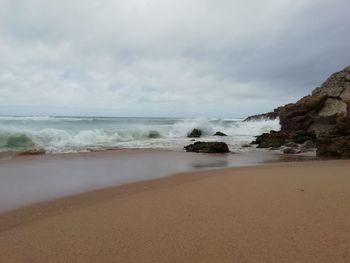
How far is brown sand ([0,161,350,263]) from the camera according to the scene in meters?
3.09

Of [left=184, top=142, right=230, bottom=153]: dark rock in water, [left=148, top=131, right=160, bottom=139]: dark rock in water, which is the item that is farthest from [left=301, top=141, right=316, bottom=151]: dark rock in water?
[left=148, top=131, right=160, bottom=139]: dark rock in water

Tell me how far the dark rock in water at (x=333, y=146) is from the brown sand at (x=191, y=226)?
19.4ft

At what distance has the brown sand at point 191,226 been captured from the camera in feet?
10.1

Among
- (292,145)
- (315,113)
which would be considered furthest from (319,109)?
(292,145)

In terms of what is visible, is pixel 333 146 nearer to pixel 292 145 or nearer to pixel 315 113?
pixel 292 145

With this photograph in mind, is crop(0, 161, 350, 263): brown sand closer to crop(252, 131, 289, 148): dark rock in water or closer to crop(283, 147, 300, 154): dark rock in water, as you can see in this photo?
crop(283, 147, 300, 154): dark rock in water

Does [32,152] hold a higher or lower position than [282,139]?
lower

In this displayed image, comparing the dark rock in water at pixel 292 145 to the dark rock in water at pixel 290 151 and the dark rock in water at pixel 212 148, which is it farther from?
the dark rock in water at pixel 212 148

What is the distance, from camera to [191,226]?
12.4ft

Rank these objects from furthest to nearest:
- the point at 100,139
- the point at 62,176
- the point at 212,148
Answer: the point at 100,139, the point at 212,148, the point at 62,176

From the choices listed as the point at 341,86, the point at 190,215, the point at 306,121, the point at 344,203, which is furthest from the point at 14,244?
the point at 341,86

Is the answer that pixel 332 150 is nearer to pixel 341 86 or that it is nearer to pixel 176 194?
pixel 176 194

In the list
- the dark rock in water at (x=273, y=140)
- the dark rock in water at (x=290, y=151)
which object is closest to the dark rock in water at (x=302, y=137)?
the dark rock in water at (x=273, y=140)

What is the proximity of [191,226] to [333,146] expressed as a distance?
929 centimetres
